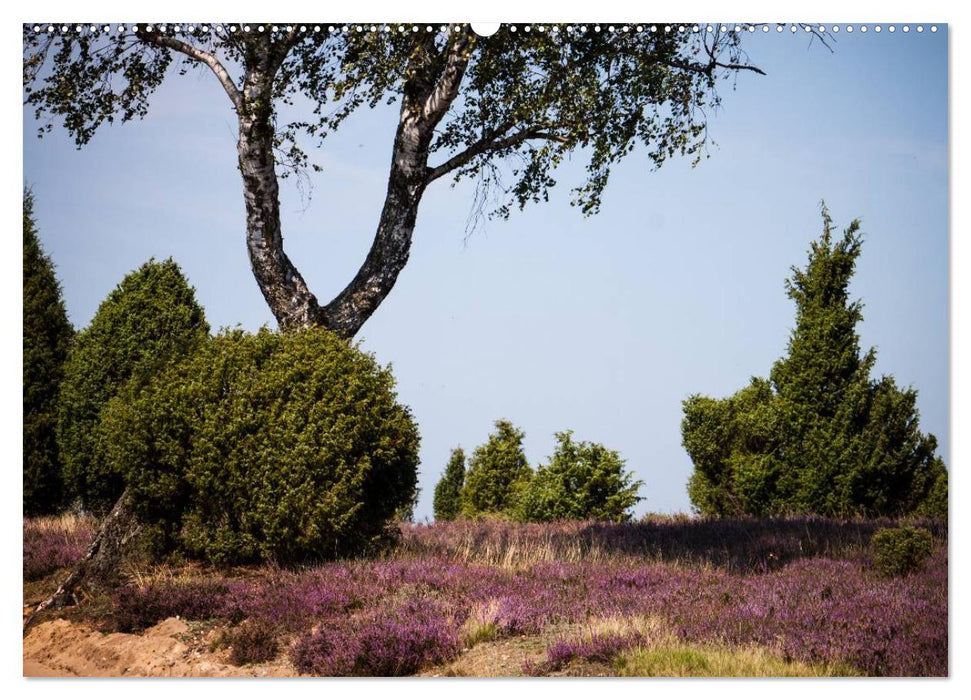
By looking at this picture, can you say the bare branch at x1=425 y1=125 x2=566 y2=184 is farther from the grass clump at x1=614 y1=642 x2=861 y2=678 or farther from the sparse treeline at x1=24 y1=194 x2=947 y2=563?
the grass clump at x1=614 y1=642 x2=861 y2=678

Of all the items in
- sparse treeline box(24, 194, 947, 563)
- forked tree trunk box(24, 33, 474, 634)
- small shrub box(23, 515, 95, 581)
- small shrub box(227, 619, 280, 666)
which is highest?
forked tree trunk box(24, 33, 474, 634)

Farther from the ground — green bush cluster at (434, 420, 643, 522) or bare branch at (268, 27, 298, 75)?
bare branch at (268, 27, 298, 75)

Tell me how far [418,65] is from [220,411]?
417 cm

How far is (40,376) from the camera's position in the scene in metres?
15.5

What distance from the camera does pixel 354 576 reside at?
873cm

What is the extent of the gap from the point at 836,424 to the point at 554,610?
328 inches

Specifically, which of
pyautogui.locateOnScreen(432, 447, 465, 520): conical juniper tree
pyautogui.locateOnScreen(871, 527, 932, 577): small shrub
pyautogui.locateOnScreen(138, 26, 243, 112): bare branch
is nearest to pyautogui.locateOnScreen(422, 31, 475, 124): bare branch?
pyautogui.locateOnScreen(138, 26, 243, 112): bare branch

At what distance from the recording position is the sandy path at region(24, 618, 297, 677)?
7.35 metres

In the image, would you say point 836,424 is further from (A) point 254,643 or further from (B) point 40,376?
(B) point 40,376

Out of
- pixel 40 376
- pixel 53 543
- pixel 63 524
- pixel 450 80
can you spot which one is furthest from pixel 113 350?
pixel 450 80

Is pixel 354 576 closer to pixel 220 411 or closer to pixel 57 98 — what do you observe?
pixel 220 411

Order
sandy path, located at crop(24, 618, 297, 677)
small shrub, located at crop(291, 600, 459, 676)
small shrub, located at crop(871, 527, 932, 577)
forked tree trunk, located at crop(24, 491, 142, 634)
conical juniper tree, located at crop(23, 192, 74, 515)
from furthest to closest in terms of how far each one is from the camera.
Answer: conical juniper tree, located at crop(23, 192, 74, 515)
forked tree trunk, located at crop(24, 491, 142, 634)
small shrub, located at crop(871, 527, 932, 577)
sandy path, located at crop(24, 618, 297, 677)
small shrub, located at crop(291, 600, 459, 676)

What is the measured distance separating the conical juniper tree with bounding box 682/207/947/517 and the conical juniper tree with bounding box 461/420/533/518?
15.9ft
